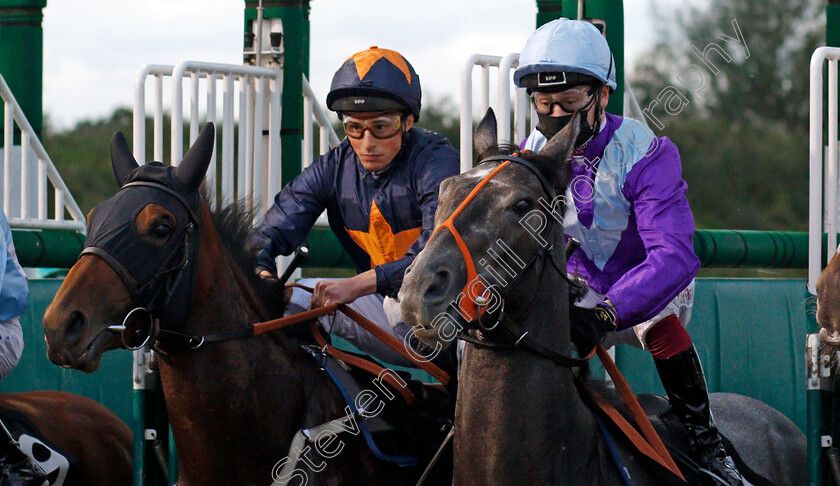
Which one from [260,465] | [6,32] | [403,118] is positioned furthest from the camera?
[6,32]

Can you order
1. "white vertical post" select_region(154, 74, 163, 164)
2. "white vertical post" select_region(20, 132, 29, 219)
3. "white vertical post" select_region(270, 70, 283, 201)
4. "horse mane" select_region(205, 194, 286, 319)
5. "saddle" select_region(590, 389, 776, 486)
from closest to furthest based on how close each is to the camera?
"saddle" select_region(590, 389, 776, 486), "horse mane" select_region(205, 194, 286, 319), "white vertical post" select_region(154, 74, 163, 164), "white vertical post" select_region(270, 70, 283, 201), "white vertical post" select_region(20, 132, 29, 219)

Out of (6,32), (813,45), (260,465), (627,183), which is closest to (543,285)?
(627,183)

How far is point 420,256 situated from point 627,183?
1017 mm

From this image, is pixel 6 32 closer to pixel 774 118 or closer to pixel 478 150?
pixel 478 150

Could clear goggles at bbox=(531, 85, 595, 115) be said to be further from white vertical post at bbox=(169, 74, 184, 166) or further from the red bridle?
white vertical post at bbox=(169, 74, 184, 166)

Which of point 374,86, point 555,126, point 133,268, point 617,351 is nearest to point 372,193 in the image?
point 374,86

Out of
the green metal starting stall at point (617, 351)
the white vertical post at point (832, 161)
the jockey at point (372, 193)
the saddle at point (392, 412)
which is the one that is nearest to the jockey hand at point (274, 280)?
the jockey at point (372, 193)

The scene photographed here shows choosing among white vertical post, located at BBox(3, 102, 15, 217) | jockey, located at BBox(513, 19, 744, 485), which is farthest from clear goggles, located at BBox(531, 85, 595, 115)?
white vertical post, located at BBox(3, 102, 15, 217)

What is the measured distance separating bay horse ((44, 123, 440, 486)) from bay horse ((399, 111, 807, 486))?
764 millimetres

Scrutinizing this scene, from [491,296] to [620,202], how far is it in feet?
2.95

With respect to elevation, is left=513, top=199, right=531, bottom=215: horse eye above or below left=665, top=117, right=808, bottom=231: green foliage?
above

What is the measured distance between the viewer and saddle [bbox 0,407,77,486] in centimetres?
452

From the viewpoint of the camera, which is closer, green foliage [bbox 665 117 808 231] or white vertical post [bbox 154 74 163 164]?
white vertical post [bbox 154 74 163 164]

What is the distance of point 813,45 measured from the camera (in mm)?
27609
